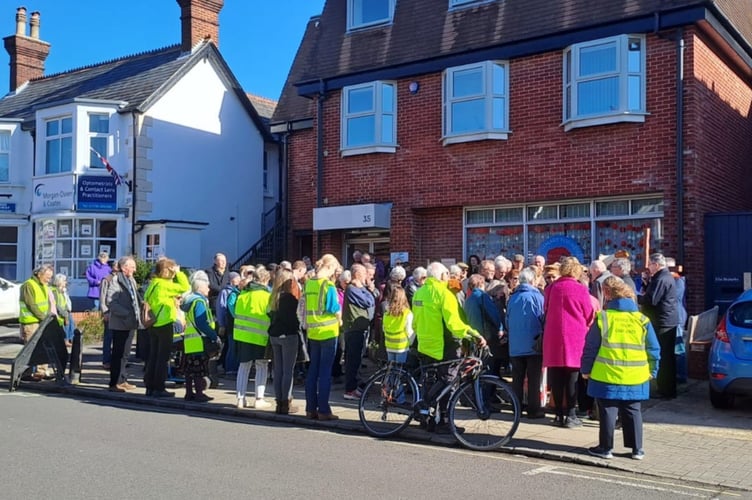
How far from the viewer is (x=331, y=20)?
18.7 meters

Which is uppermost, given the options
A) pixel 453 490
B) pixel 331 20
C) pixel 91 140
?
pixel 331 20

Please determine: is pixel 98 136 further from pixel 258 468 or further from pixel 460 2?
pixel 258 468

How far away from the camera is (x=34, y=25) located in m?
29.4

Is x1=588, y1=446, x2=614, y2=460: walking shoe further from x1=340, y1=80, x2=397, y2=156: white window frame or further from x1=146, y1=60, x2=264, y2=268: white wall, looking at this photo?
x1=146, y1=60, x2=264, y2=268: white wall

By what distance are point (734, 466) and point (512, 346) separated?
2.79m

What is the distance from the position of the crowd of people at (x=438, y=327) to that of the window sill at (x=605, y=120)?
3.49 meters

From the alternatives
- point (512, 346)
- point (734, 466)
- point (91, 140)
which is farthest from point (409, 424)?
point (91, 140)

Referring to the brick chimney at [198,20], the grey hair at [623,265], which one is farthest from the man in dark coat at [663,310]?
the brick chimney at [198,20]

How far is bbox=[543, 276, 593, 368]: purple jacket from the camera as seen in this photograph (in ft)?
28.2

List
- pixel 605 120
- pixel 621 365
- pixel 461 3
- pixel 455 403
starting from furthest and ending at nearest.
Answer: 1. pixel 461 3
2. pixel 605 120
3. pixel 455 403
4. pixel 621 365

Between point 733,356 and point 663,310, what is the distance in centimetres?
102

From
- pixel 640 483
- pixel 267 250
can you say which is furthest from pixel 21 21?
Answer: pixel 640 483

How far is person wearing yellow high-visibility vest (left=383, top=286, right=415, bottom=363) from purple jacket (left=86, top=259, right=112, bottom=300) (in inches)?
356

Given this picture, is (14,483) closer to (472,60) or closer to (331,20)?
(472,60)
